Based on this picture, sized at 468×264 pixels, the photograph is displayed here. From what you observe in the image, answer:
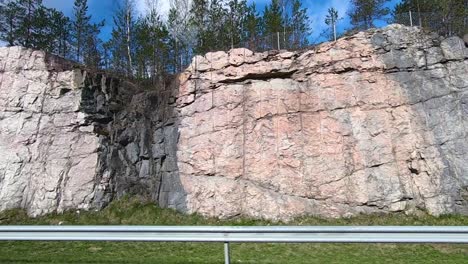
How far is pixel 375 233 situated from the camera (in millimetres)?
5559

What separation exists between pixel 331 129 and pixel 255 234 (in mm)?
8648

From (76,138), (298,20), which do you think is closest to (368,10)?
(298,20)

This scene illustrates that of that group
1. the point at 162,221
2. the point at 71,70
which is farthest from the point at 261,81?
the point at 71,70

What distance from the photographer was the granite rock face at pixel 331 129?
41.7 feet

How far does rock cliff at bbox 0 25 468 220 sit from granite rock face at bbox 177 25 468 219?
1.4 inches

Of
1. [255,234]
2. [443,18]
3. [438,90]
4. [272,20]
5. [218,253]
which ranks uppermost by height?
[272,20]

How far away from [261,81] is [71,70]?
24.0ft

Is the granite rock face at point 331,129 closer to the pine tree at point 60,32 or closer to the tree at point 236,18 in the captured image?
the tree at point 236,18

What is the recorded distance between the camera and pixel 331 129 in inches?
537

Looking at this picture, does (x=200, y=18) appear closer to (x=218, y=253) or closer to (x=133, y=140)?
(x=133, y=140)

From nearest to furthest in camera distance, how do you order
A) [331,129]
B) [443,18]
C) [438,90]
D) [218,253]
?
[218,253]
[438,90]
[331,129]
[443,18]

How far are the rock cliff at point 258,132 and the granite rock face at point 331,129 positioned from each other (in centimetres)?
4

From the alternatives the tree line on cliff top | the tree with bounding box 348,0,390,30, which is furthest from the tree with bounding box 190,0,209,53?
the tree with bounding box 348,0,390,30

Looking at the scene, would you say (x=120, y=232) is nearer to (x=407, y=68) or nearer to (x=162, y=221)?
(x=162, y=221)
